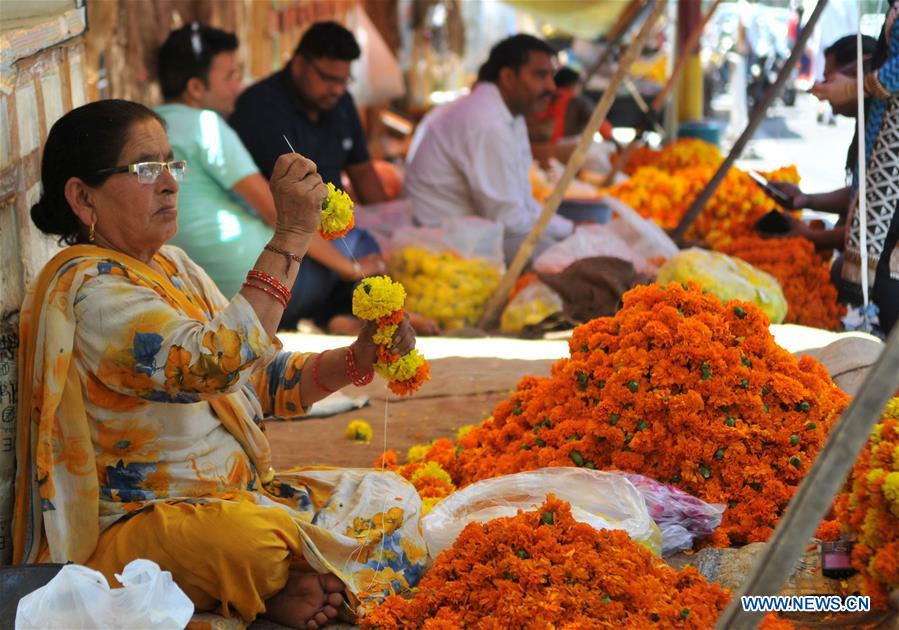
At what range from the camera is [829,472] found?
1861 mm

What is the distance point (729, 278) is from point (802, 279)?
2.22ft

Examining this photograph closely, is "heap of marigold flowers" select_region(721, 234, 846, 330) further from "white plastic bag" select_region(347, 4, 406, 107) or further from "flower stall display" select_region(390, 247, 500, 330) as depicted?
"white plastic bag" select_region(347, 4, 406, 107)

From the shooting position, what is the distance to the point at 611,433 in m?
3.32

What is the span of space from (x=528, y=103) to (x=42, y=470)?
467 cm

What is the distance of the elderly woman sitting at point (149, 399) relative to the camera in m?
2.54

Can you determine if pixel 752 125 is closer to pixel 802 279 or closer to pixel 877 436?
pixel 802 279

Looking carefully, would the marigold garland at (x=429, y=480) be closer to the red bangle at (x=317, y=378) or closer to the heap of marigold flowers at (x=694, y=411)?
the heap of marigold flowers at (x=694, y=411)

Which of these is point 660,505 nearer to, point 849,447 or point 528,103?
point 849,447

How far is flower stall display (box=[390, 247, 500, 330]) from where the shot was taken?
609 centimetres

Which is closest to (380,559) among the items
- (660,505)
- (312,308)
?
(660,505)

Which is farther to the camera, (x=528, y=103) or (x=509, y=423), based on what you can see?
(x=528, y=103)

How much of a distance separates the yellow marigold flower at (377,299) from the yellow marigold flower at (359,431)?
1.63 m

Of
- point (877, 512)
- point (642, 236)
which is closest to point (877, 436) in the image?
point (877, 512)

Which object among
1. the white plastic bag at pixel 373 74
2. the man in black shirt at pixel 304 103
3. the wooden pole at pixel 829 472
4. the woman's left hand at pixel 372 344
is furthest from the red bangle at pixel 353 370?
the white plastic bag at pixel 373 74
